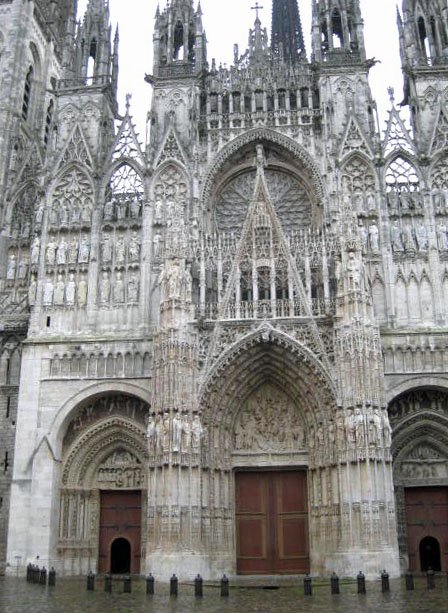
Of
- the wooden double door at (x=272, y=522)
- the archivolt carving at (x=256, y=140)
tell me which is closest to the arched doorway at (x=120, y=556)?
the wooden double door at (x=272, y=522)

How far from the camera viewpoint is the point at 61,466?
1032 inches

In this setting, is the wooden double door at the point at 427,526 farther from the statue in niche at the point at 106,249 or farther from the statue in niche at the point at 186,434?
the statue in niche at the point at 106,249

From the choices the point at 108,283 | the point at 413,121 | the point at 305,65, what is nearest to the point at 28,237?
the point at 108,283

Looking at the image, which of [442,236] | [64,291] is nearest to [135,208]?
[64,291]

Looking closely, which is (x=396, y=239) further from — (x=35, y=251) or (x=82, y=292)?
(x=35, y=251)

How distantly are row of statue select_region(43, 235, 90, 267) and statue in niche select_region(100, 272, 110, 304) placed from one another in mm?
A: 1065

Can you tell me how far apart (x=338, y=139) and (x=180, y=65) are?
8.38m

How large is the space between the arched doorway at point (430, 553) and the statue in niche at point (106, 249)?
54.2 feet

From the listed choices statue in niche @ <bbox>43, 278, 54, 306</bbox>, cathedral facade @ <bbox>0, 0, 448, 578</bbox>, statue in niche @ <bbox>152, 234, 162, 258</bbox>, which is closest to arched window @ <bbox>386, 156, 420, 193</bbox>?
cathedral facade @ <bbox>0, 0, 448, 578</bbox>

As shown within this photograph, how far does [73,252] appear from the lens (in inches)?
1136

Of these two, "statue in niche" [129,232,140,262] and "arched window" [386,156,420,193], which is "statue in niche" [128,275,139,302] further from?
"arched window" [386,156,420,193]

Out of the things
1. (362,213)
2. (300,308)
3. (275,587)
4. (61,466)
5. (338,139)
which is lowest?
(275,587)

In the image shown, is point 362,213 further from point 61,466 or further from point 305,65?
point 61,466

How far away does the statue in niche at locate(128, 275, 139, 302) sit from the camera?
27.8 m
